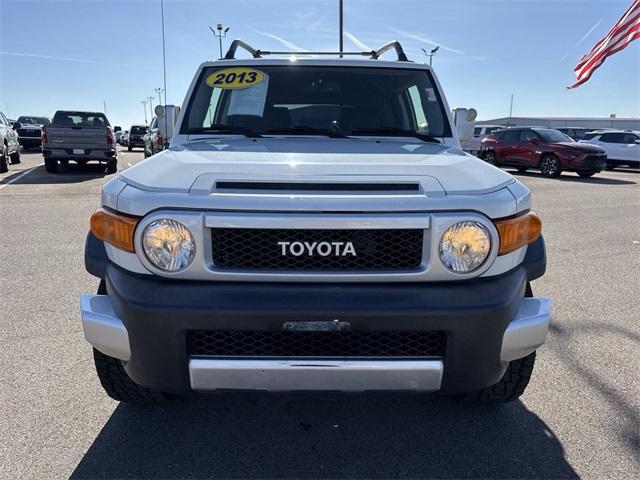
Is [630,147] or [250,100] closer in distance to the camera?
[250,100]

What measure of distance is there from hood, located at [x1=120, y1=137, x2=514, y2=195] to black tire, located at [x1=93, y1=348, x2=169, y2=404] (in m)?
0.90

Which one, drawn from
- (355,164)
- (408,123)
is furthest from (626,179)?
(355,164)

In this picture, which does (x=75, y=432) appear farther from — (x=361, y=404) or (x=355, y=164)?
(x=355, y=164)

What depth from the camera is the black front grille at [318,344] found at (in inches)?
83.7

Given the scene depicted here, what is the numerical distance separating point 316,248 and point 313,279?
12 centimetres

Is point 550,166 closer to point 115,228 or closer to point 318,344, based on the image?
point 318,344

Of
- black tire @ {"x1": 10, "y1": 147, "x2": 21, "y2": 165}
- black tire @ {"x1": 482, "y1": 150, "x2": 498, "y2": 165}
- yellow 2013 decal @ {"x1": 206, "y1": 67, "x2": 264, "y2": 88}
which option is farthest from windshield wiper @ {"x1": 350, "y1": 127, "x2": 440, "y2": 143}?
black tire @ {"x1": 10, "y1": 147, "x2": 21, "y2": 165}

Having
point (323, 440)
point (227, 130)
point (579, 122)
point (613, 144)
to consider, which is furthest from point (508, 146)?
point (579, 122)

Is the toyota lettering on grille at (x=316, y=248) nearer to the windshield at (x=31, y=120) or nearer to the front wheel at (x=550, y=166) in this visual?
the front wheel at (x=550, y=166)

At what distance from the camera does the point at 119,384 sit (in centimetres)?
263

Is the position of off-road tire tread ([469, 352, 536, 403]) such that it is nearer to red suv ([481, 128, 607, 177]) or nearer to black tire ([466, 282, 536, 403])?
black tire ([466, 282, 536, 403])

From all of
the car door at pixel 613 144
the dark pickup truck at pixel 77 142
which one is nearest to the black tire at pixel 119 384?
the dark pickup truck at pixel 77 142

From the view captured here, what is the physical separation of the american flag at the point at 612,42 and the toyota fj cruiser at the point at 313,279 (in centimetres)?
1087

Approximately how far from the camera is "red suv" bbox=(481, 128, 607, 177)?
1631cm
